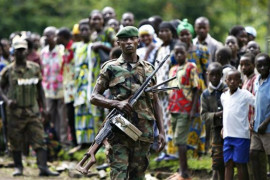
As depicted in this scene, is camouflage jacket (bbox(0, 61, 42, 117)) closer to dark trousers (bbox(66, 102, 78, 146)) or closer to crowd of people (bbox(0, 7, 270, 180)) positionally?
crowd of people (bbox(0, 7, 270, 180))

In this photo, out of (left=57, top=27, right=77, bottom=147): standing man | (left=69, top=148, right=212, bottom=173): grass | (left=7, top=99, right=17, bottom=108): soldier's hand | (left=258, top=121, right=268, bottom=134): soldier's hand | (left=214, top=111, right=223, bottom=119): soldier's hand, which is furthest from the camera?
(left=57, top=27, right=77, bottom=147): standing man

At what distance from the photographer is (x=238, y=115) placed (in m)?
10.5

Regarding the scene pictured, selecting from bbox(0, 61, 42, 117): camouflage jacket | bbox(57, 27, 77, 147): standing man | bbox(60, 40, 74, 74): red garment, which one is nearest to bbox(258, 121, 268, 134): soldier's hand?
bbox(0, 61, 42, 117): camouflage jacket

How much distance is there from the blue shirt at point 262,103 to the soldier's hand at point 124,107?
2230 mm

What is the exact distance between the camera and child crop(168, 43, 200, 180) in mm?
12369

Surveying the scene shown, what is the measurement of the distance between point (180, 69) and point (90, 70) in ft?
8.62

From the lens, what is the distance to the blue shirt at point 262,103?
33.6 feet

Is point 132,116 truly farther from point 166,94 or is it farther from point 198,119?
point 166,94

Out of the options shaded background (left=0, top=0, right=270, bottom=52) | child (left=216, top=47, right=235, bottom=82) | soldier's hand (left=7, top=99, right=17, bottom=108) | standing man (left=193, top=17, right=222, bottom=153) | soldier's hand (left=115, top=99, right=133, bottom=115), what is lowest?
soldier's hand (left=7, top=99, right=17, bottom=108)

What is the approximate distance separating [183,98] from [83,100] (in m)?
3.03

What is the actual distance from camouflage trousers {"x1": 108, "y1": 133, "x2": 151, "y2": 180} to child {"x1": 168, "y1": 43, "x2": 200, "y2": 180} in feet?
10.6

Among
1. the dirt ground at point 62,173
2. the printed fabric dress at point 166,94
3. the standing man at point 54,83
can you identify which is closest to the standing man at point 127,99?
the dirt ground at point 62,173

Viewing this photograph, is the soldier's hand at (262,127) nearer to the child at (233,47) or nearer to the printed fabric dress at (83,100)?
the child at (233,47)

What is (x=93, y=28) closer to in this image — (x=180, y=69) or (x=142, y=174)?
(x=180, y=69)
